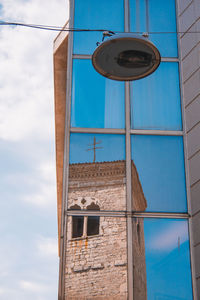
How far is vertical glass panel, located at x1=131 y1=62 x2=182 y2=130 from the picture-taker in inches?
445

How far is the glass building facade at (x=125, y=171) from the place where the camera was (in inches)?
379

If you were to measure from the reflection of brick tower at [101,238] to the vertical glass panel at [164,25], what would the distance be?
3.42 meters

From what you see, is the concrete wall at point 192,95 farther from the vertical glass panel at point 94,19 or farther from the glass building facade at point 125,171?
the vertical glass panel at point 94,19

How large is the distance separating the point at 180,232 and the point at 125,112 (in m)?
3.09

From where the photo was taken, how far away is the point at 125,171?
10602mm

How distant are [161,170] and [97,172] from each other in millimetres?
1433

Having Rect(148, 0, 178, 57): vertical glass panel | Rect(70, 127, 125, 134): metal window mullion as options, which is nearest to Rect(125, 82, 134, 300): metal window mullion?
Rect(70, 127, 125, 134): metal window mullion

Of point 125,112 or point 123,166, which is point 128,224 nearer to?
point 123,166

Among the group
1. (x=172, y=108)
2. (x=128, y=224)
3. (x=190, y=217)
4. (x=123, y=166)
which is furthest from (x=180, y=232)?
(x=172, y=108)

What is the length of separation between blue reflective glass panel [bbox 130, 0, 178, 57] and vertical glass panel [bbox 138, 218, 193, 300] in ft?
14.7

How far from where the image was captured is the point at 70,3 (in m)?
12.6

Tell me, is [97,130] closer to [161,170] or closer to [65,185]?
[65,185]

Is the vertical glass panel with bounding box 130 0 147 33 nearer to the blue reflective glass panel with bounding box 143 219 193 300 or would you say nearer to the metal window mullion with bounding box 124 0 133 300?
the metal window mullion with bounding box 124 0 133 300

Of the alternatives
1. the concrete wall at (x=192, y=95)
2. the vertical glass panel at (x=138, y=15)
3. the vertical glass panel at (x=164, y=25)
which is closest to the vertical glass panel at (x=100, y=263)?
the concrete wall at (x=192, y=95)
